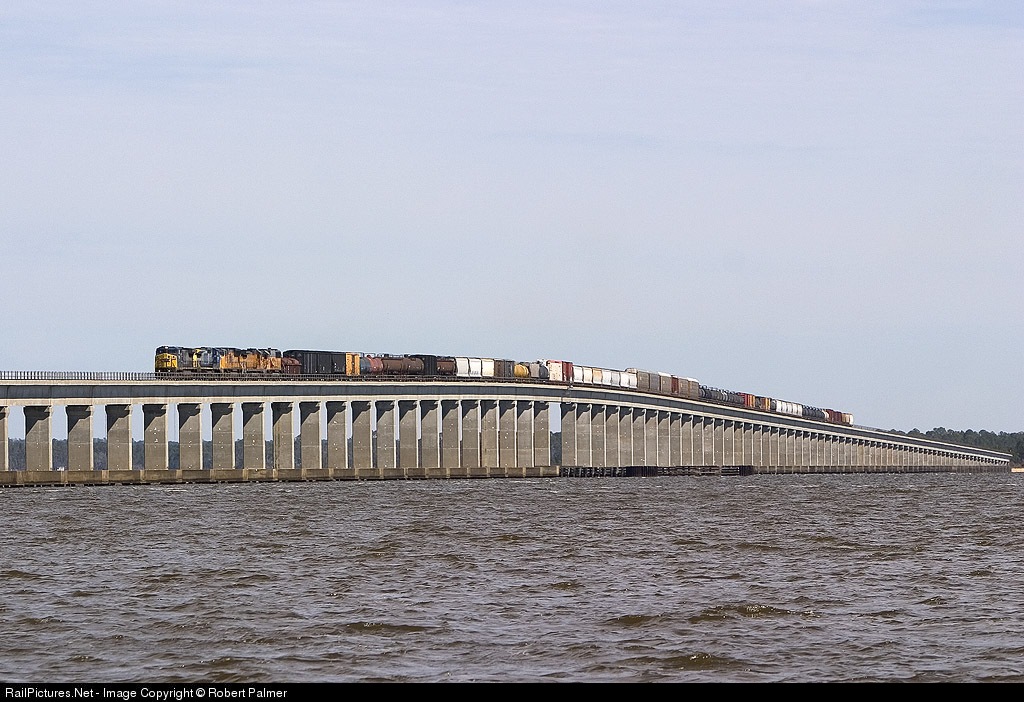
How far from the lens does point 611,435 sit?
15975 cm

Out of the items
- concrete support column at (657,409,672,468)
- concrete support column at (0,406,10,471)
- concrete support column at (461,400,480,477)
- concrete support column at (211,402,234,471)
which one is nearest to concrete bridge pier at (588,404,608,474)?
concrete support column at (657,409,672,468)

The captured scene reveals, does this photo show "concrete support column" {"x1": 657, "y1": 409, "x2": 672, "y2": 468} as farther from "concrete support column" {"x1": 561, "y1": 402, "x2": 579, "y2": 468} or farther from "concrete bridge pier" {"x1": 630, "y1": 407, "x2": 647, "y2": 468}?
"concrete support column" {"x1": 561, "y1": 402, "x2": 579, "y2": 468}

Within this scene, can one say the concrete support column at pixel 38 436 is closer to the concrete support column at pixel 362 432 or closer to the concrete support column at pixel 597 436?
the concrete support column at pixel 362 432

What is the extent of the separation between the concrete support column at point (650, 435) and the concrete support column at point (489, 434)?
33.0 metres

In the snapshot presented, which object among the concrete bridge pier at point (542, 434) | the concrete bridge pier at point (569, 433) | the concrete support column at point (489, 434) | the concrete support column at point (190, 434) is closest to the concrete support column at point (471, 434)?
the concrete support column at point (489, 434)

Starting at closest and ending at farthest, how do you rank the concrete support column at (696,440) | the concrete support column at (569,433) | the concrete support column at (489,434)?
the concrete support column at (489,434)
the concrete support column at (569,433)
the concrete support column at (696,440)

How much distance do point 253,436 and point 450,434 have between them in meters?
26.6

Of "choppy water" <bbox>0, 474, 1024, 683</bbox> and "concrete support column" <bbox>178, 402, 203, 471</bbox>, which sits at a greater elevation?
"concrete support column" <bbox>178, 402, 203, 471</bbox>

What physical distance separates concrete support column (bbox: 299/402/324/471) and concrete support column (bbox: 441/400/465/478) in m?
17.7

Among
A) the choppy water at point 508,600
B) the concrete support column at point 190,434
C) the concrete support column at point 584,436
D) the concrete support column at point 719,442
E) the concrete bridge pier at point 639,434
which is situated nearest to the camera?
the choppy water at point 508,600

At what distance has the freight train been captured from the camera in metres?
110

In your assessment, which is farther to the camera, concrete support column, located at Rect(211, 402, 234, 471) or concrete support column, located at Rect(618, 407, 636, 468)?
concrete support column, located at Rect(618, 407, 636, 468)

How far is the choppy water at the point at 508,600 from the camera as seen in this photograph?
19969 millimetres

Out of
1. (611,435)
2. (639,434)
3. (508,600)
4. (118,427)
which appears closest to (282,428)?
(118,427)
